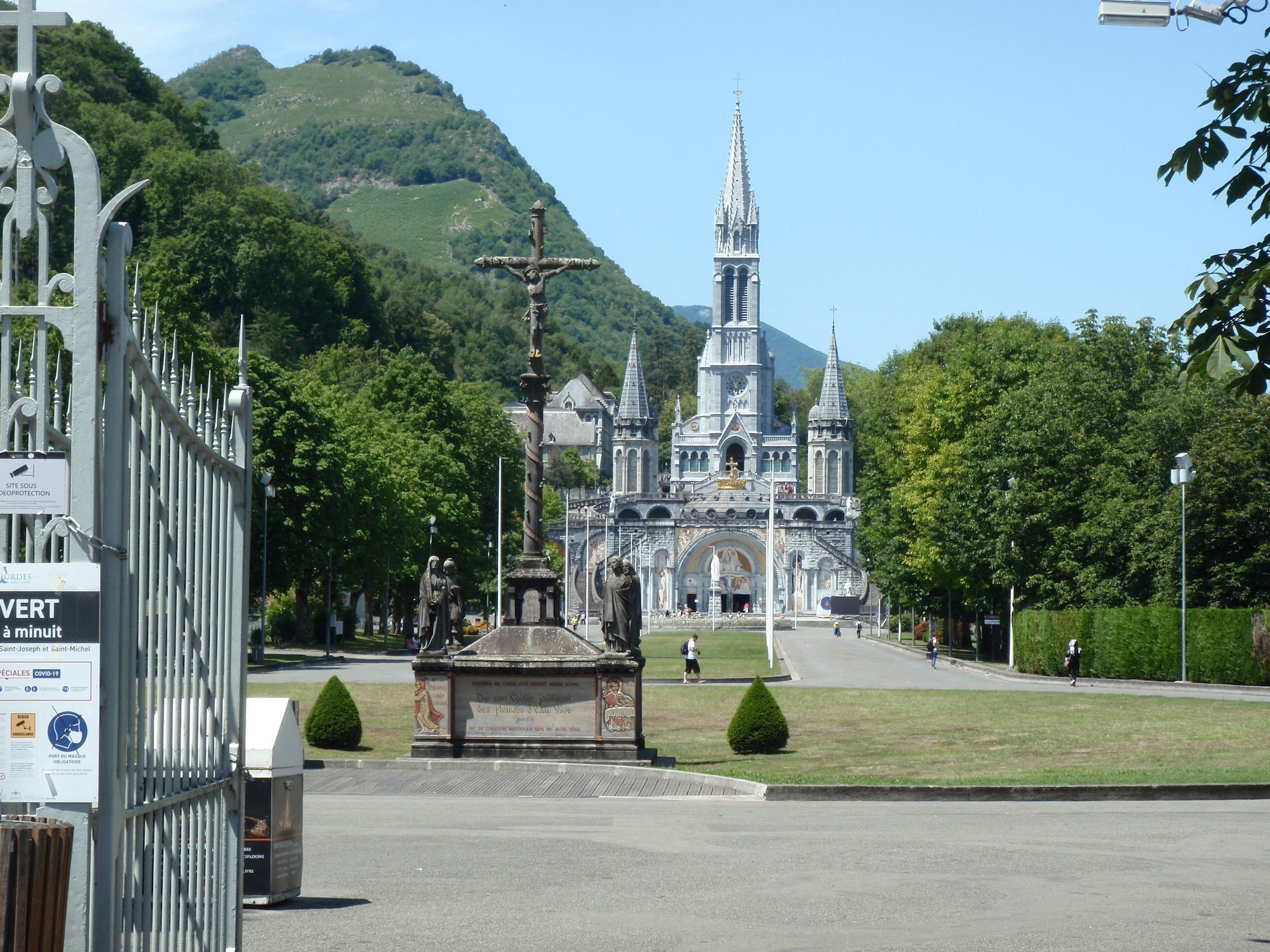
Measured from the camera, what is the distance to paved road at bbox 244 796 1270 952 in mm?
9578

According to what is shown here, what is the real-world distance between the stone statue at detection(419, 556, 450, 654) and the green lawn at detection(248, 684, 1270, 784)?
1.60 m

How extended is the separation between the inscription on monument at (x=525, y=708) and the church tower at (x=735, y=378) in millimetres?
130129

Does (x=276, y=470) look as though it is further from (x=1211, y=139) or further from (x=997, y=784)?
(x=1211, y=139)

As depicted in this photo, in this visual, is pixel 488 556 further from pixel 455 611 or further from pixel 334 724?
pixel 334 724

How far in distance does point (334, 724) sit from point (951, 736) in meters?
9.58

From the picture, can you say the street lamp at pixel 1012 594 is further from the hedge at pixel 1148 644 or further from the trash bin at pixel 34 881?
the trash bin at pixel 34 881

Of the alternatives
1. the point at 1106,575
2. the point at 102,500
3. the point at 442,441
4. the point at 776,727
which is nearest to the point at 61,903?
the point at 102,500

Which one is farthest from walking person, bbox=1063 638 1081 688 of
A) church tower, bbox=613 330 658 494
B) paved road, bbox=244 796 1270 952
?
church tower, bbox=613 330 658 494

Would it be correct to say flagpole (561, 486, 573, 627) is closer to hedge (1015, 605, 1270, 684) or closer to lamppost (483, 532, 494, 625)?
lamppost (483, 532, 494, 625)

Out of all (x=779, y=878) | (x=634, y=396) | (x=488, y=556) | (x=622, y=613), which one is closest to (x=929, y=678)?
(x=622, y=613)

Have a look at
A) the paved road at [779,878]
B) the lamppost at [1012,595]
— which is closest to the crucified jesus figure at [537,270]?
the paved road at [779,878]

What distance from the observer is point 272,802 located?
10.1 metres

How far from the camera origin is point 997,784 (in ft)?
58.6

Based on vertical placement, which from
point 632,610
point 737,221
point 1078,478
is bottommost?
point 632,610
